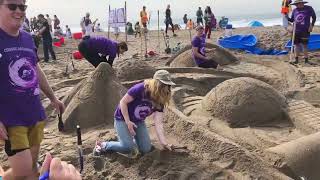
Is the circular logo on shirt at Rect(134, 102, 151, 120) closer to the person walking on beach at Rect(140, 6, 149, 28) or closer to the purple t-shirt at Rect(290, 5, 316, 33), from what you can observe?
the purple t-shirt at Rect(290, 5, 316, 33)

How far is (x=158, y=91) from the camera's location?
3795 mm

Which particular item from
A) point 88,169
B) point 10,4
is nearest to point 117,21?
point 88,169

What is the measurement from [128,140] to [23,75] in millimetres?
1504

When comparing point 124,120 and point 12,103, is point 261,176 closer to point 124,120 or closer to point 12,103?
point 124,120

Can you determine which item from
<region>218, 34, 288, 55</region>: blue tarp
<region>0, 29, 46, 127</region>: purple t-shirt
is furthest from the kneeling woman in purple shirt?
<region>218, 34, 288, 55</region>: blue tarp

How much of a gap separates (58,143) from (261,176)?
7.01 feet

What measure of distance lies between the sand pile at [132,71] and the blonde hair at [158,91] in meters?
2.98

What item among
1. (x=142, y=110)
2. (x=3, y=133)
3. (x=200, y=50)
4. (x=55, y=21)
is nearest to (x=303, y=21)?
(x=200, y=50)

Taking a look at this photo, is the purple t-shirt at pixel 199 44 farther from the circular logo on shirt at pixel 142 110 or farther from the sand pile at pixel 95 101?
the circular logo on shirt at pixel 142 110

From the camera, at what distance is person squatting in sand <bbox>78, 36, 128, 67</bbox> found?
22.0ft

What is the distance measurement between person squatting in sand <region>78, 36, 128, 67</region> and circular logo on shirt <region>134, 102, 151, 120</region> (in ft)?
9.35

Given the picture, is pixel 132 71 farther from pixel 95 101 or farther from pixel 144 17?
pixel 144 17

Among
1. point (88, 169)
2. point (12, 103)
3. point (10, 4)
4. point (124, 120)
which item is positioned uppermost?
point (10, 4)

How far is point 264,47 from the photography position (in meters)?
12.5
